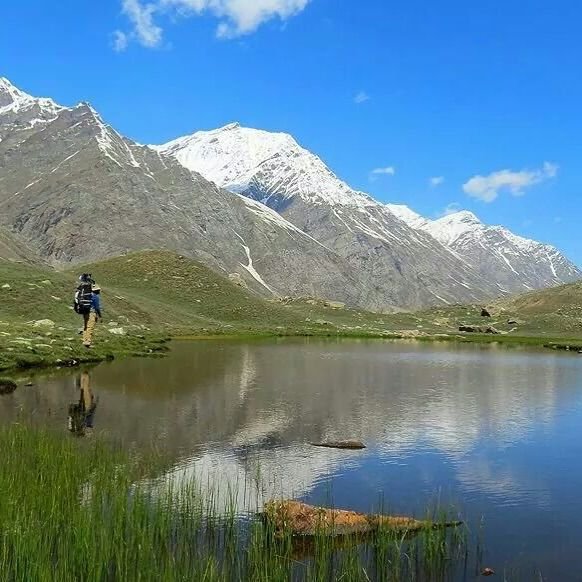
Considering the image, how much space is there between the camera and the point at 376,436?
2712cm

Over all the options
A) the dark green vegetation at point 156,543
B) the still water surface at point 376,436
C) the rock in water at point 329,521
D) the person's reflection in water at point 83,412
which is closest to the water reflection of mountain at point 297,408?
the still water surface at point 376,436

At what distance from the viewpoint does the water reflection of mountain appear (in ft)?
77.5

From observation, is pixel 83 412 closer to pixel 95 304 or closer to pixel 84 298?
pixel 95 304

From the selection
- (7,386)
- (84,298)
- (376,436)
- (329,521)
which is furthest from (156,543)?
(84,298)

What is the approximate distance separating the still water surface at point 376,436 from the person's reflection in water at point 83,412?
471 mm

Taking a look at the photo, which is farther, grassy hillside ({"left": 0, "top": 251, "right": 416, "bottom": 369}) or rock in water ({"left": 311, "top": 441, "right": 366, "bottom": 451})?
grassy hillside ({"left": 0, "top": 251, "right": 416, "bottom": 369})

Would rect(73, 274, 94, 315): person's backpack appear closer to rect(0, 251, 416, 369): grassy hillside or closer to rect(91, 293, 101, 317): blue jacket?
rect(91, 293, 101, 317): blue jacket

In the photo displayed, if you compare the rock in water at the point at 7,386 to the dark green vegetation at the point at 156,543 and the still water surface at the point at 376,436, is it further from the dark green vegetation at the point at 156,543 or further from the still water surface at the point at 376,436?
the dark green vegetation at the point at 156,543

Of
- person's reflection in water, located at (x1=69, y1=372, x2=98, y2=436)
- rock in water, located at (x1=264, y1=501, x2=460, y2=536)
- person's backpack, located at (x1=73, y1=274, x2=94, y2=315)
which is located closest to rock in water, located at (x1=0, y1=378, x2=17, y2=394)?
person's reflection in water, located at (x1=69, y1=372, x2=98, y2=436)

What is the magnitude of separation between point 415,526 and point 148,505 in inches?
241

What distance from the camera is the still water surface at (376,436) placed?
57.2 feet

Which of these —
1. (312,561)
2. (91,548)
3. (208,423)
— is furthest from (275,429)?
(91,548)

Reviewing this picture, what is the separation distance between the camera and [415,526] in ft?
49.7

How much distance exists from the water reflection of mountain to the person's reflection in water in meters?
0.58
